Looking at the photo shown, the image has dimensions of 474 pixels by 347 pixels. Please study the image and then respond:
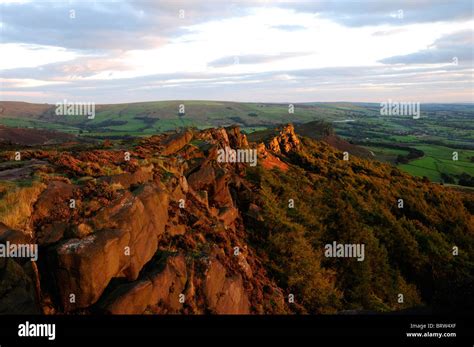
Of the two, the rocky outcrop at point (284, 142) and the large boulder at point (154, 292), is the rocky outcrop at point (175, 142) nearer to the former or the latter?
the large boulder at point (154, 292)

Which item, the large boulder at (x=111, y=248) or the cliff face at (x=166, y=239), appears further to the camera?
the cliff face at (x=166, y=239)

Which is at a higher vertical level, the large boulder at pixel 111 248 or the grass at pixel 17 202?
the grass at pixel 17 202

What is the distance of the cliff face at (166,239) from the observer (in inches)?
508

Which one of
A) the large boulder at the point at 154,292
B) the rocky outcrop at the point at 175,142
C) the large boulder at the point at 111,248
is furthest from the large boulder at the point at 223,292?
the rocky outcrop at the point at 175,142

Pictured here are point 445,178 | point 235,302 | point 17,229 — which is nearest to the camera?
point 17,229

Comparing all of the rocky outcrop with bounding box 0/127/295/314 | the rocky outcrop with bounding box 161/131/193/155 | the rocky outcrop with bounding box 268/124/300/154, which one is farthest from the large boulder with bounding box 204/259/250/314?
the rocky outcrop with bounding box 268/124/300/154

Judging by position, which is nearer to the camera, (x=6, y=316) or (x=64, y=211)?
(x=6, y=316)

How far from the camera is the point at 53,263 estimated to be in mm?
12828

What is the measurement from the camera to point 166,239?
1894 cm

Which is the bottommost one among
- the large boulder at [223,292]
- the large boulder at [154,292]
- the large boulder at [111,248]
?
the large boulder at [223,292]

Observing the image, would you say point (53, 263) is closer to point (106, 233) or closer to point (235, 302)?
point (106, 233)

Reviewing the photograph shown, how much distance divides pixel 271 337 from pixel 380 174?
164ft

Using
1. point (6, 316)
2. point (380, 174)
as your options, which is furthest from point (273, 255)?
point (380, 174)

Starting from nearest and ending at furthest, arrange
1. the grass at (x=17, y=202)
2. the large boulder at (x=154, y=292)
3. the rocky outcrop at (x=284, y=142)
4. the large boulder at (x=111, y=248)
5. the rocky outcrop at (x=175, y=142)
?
1. the large boulder at (x=111, y=248)
2. the large boulder at (x=154, y=292)
3. the grass at (x=17, y=202)
4. the rocky outcrop at (x=175, y=142)
5. the rocky outcrop at (x=284, y=142)
